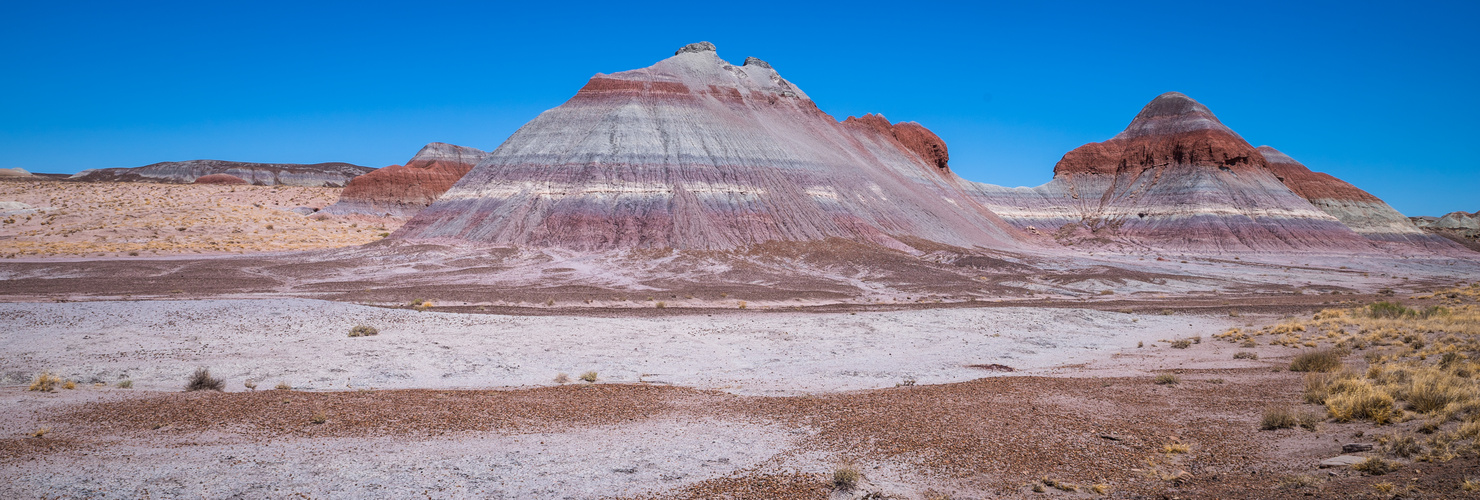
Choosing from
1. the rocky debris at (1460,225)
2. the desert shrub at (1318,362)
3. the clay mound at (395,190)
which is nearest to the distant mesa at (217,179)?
the clay mound at (395,190)

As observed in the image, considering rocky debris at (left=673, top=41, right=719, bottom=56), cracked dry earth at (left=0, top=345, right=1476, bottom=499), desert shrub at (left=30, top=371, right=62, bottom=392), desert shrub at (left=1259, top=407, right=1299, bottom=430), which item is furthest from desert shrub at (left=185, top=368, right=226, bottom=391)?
rocky debris at (left=673, top=41, right=719, bottom=56)

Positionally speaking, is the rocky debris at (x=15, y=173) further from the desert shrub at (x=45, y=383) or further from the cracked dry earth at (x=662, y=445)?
the cracked dry earth at (x=662, y=445)

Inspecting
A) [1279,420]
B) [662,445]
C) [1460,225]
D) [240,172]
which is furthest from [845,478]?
[240,172]

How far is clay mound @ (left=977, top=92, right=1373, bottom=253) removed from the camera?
224 ft

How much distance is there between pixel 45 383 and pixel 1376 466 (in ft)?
60.7

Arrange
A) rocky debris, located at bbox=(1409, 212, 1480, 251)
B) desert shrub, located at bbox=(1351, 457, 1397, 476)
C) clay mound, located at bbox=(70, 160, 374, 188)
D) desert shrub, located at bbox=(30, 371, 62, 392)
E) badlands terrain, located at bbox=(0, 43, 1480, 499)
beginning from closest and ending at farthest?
desert shrub, located at bbox=(1351, 457, 1397, 476)
badlands terrain, located at bbox=(0, 43, 1480, 499)
desert shrub, located at bbox=(30, 371, 62, 392)
rocky debris, located at bbox=(1409, 212, 1480, 251)
clay mound, located at bbox=(70, 160, 374, 188)

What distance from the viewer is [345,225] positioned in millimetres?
65938

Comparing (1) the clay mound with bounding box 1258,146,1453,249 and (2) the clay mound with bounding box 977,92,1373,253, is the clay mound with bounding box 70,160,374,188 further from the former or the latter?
(1) the clay mound with bounding box 1258,146,1453,249

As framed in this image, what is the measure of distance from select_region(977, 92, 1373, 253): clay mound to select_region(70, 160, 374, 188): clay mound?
112 metres

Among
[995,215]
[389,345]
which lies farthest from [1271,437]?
[995,215]

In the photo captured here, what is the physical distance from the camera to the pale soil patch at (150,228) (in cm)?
4406

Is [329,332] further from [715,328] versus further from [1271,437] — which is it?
[1271,437]

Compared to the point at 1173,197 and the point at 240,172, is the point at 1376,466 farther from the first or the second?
the point at 240,172

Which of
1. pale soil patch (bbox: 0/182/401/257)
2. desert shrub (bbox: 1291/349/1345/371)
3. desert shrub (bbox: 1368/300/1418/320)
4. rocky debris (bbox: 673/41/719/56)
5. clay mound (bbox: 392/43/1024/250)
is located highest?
rocky debris (bbox: 673/41/719/56)
